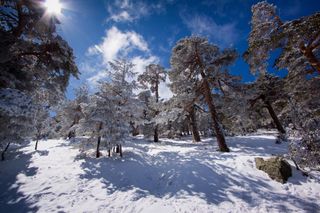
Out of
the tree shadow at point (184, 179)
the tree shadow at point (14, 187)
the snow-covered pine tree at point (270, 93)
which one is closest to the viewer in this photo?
the tree shadow at point (14, 187)

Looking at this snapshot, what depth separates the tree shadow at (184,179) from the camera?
6.97m

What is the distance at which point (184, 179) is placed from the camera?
349 inches

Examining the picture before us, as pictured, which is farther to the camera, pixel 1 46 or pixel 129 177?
pixel 129 177

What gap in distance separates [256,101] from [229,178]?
1780 cm

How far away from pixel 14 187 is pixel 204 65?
14558 mm

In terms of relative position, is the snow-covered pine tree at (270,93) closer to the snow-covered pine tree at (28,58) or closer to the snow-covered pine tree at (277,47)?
the snow-covered pine tree at (277,47)

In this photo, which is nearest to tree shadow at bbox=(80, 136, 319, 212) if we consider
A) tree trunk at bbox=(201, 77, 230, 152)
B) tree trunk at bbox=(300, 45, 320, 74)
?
tree trunk at bbox=(201, 77, 230, 152)

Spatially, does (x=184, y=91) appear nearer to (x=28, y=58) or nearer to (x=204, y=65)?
(x=204, y=65)

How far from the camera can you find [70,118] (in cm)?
2777

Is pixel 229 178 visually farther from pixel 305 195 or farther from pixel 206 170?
pixel 305 195

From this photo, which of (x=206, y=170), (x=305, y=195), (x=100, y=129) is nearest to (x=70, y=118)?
(x=100, y=129)

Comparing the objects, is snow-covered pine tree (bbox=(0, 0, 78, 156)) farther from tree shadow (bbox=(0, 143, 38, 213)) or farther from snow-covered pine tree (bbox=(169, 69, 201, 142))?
snow-covered pine tree (bbox=(169, 69, 201, 142))

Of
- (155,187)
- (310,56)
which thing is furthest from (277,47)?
(155,187)

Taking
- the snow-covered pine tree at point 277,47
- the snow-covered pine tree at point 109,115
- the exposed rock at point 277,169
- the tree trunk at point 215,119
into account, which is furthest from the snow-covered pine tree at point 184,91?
the exposed rock at point 277,169
